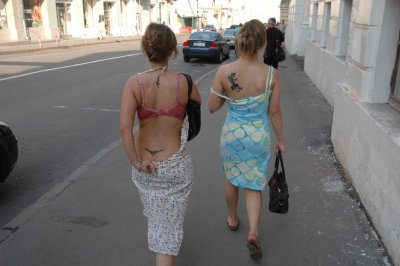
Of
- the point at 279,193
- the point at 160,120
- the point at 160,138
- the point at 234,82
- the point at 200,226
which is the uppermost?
the point at 234,82

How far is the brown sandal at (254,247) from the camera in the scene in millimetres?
3207

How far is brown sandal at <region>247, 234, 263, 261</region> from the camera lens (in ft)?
10.5

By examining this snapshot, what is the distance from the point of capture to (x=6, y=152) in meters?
4.33

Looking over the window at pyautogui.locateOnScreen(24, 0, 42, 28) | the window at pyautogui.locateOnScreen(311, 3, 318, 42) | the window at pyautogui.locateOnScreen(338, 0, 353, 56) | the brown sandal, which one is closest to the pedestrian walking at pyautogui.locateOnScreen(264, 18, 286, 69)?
the window at pyautogui.locateOnScreen(338, 0, 353, 56)

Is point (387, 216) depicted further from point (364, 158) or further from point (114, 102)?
point (114, 102)

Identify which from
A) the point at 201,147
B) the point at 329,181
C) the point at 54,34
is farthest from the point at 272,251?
the point at 54,34

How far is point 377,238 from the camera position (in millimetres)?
3568

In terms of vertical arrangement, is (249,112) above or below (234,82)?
below

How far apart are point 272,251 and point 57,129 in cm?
497

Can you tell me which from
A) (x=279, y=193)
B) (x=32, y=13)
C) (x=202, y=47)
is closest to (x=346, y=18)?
(x=279, y=193)

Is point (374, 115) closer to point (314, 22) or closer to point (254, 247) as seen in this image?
point (254, 247)

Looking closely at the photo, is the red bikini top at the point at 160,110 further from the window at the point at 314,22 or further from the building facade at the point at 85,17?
the building facade at the point at 85,17

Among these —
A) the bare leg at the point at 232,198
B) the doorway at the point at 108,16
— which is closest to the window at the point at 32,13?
the doorway at the point at 108,16

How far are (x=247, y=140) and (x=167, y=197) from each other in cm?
83
